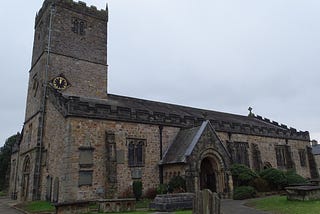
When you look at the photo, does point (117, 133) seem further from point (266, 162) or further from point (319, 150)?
point (319, 150)

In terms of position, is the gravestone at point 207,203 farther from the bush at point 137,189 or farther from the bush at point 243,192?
the bush at point 243,192

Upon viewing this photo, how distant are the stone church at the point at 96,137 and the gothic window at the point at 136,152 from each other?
0.08 metres

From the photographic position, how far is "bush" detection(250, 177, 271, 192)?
76.1 feet

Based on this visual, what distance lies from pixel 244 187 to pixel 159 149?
7304 mm

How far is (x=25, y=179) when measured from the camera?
85.1 feet

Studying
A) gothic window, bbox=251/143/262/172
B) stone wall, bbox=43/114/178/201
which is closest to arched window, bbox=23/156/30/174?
stone wall, bbox=43/114/178/201

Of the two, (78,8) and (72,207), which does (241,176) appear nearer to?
(72,207)

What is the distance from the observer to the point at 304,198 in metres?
16.1

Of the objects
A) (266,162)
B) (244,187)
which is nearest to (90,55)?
(244,187)

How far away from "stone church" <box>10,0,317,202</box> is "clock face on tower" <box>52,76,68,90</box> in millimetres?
96

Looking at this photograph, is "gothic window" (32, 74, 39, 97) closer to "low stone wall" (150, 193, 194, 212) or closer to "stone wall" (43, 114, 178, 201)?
"stone wall" (43, 114, 178, 201)

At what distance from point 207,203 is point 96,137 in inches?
549

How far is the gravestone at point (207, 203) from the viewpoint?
7760mm

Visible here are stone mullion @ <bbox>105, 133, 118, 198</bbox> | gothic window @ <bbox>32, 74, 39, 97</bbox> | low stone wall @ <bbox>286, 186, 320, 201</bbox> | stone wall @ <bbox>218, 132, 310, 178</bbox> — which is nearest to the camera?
low stone wall @ <bbox>286, 186, 320, 201</bbox>
